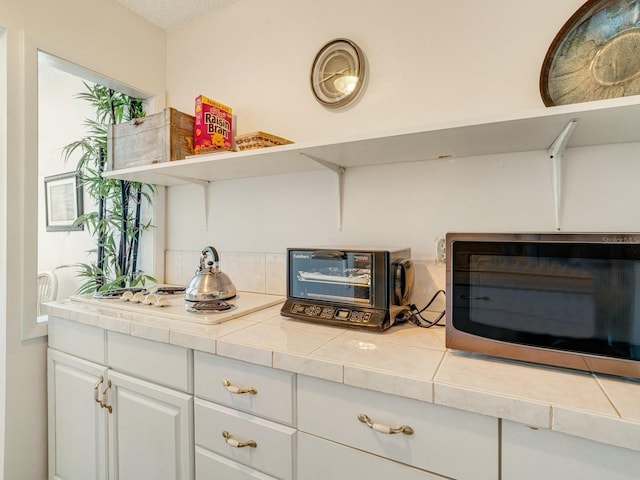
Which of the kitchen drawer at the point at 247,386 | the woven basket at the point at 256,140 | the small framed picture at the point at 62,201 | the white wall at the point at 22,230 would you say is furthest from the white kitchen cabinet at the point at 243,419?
the small framed picture at the point at 62,201

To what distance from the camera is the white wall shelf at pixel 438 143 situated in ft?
2.71

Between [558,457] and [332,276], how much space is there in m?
0.74

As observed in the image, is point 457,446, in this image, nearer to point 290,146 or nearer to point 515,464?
point 515,464

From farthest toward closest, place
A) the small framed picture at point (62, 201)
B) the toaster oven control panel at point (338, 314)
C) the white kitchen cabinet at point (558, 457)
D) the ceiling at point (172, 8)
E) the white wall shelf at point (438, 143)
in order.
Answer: the small framed picture at point (62, 201)
the ceiling at point (172, 8)
the toaster oven control panel at point (338, 314)
the white wall shelf at point (438, 143)
the white kitchen cabinet at point (558, 457)

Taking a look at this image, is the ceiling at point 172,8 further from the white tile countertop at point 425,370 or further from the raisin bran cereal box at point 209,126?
the white tile countertop at point 425,370

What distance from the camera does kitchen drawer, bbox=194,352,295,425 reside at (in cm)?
87

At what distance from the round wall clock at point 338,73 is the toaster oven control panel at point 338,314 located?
0.87 m

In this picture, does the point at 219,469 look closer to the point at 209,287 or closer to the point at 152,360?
the point at 152,360

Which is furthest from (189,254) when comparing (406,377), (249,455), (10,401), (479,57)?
(479,57)

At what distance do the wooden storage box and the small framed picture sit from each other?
3.39 ft

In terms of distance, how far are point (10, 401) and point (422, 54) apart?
2206 millimetres

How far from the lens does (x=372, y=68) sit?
1.36 metres

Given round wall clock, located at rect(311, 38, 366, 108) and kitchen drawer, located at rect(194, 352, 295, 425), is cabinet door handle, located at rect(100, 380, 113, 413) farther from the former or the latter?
round wall clock, located at rect(311, 38, 366, 108)

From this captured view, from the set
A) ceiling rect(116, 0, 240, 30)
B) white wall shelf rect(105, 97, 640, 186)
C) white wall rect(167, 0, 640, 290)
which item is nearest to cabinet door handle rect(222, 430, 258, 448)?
white wall rect(167, 0, 640, 290)
